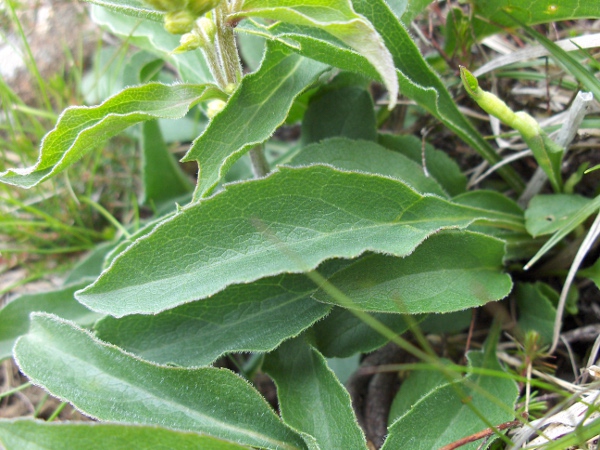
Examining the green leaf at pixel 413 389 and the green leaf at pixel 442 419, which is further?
the green leaf at pixel 413 389

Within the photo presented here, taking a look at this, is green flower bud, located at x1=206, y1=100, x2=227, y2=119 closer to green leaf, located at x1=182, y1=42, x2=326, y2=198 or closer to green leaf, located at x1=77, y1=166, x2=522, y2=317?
green leaf, located at x1=182, y1=42, x2=326, y2=198

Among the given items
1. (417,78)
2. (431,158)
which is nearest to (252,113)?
(417,78)

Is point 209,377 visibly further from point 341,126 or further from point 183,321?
point 341,126

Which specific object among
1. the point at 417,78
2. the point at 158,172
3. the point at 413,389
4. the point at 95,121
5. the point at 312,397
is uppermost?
the point at 95,121

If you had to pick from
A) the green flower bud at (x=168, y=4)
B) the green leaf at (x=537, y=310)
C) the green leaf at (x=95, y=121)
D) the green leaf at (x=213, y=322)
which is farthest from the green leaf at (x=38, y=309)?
the green leaf at (x=537, y=310)

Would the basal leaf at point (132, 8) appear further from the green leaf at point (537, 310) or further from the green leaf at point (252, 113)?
the green leaf at point (537, 310)

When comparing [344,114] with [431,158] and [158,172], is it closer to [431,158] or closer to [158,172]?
[431,158]

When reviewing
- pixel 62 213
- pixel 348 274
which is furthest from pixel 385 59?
pixel 62 213
